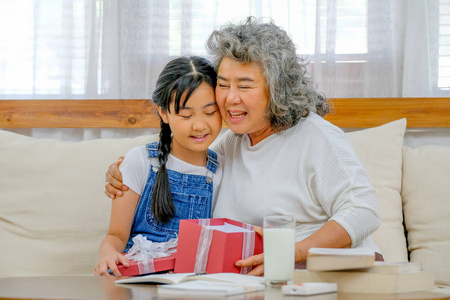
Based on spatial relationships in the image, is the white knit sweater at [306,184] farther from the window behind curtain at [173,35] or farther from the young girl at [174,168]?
the window behind curtain at [173,35]

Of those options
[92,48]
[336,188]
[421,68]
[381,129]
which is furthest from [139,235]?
[421,68]

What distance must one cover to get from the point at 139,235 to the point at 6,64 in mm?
1384

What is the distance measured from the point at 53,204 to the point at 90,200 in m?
0.14

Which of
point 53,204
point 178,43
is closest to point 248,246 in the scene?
point 53,204

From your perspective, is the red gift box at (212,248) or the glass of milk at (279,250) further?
the red gift box at (212,248)

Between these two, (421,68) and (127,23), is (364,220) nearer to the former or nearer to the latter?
(421,68)

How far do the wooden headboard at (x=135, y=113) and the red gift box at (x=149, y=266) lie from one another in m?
1.03

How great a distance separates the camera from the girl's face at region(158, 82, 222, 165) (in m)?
1.62

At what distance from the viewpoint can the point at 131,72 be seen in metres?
2.50

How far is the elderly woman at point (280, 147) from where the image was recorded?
1.51 metres

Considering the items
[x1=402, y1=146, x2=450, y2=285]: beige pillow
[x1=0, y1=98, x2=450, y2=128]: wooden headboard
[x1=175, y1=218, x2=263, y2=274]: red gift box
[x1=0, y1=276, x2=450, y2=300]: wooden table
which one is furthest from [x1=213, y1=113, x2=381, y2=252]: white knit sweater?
[x1=0, y1=98, x2=450, y2=128]: wooden headboard

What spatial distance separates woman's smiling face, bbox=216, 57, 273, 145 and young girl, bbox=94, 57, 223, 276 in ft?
0.15

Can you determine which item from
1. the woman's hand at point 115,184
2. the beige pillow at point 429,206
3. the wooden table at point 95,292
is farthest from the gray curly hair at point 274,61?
the wooden table at point 95,292

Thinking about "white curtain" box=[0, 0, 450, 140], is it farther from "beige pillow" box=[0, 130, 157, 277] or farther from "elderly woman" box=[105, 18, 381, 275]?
"elderly woman" box=[105, 18, 381, 275]
